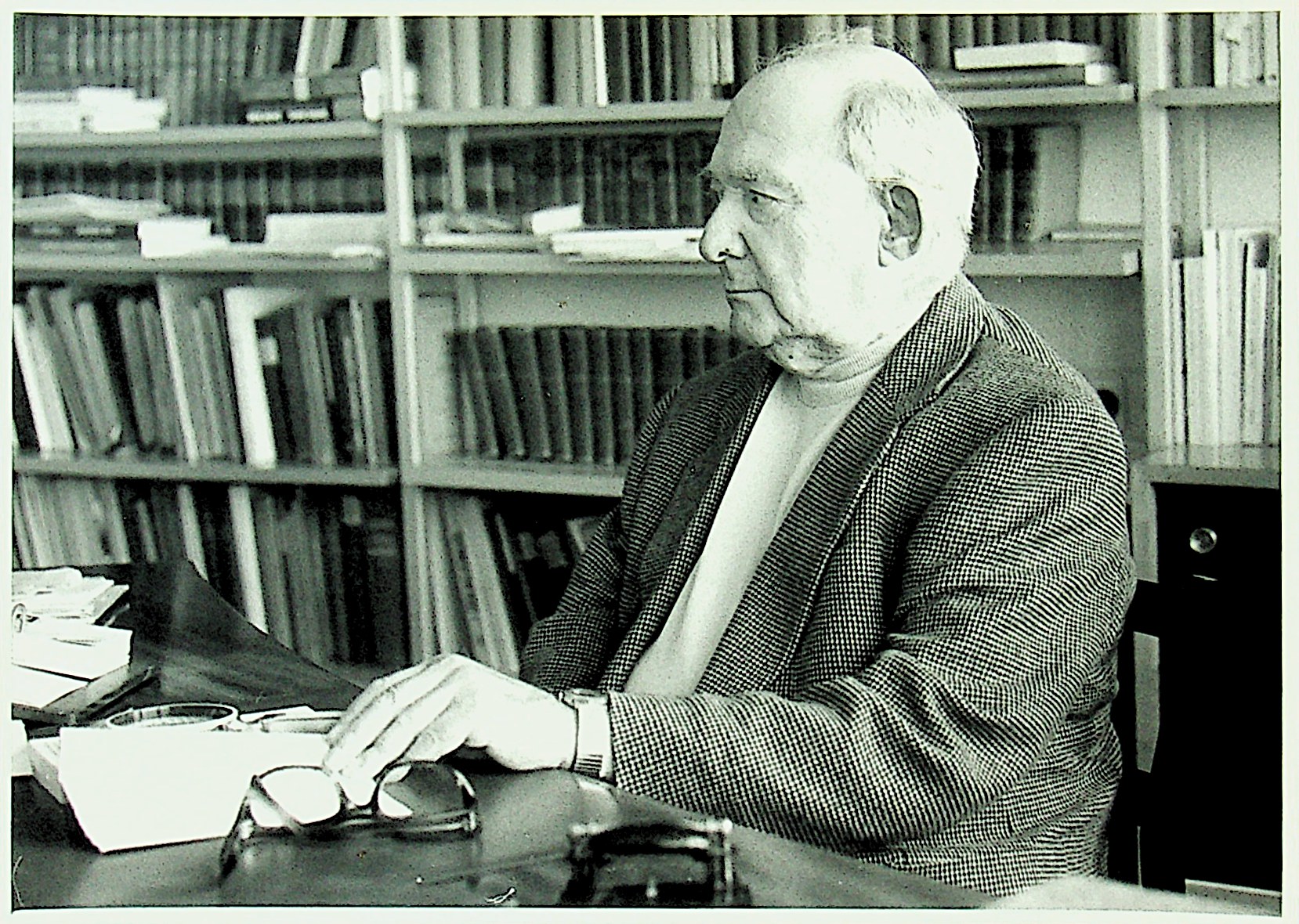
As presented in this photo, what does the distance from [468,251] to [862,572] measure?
4.59 ft

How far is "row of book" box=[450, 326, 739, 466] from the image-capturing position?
8.13ft

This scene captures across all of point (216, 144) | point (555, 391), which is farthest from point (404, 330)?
point (216, 144)

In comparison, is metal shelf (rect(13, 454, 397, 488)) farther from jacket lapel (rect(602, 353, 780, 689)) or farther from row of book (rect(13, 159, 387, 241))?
jacket lapel (rect(602, 353, 780, 689))

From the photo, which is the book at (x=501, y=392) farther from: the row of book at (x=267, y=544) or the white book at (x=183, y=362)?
the white book at (x=183, y=362)

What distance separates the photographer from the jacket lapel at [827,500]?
1.31 m

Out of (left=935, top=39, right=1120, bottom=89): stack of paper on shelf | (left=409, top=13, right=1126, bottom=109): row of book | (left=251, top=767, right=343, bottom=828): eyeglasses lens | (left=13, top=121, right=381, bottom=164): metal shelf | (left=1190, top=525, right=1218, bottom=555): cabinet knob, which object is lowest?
(left=1190, top=525, right=1218, bottom=555): cabinet knob

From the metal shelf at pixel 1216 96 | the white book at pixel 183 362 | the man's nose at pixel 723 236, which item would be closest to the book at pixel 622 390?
the white book at pixel 183 362

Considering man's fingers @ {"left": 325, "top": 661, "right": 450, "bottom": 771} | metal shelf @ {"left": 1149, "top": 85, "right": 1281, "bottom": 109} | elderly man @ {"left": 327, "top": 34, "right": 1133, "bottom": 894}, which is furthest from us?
metal shelf @ {"left": 1149, "top": 85, "right": 1281, "bottom": 109}

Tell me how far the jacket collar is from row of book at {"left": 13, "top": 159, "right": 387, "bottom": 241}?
4.44 ft

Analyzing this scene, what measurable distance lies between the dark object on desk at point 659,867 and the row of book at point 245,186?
A: 5.98ft

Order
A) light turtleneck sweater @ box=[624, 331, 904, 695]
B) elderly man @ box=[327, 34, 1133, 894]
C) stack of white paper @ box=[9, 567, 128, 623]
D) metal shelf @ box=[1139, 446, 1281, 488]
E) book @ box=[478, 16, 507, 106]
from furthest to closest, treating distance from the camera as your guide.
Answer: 1. book @ box=[478, 16, 507, 106]
2. metal shelf @ box=[1139, 446, 1281, 488]
3. stack of white paper @ box=[9, 567, 128, 623]
4. light turtleneck sweater @ box=[624, 331, 904, 695]
5. elderly man @ box=[327, 34, 1133, 894]

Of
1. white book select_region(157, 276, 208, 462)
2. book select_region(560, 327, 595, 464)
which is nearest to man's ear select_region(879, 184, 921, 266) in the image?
book select_region(560, 327, 595, 464)

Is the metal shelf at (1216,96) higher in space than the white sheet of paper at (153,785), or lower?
higher

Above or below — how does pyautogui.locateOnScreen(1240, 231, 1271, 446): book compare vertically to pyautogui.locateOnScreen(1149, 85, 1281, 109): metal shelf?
below
